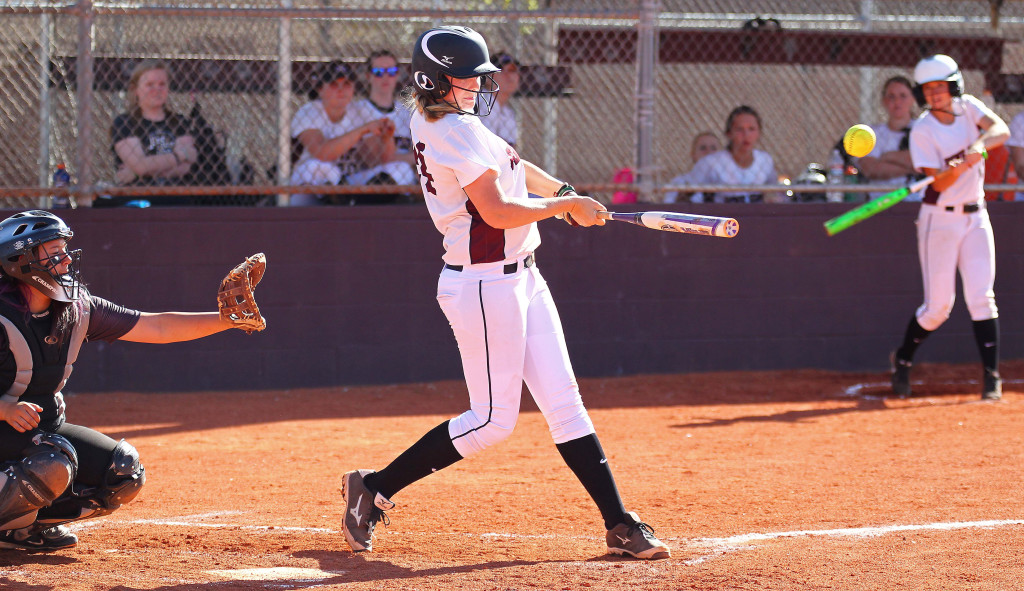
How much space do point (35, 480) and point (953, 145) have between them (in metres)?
5.73

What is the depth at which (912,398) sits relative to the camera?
732 centimetres

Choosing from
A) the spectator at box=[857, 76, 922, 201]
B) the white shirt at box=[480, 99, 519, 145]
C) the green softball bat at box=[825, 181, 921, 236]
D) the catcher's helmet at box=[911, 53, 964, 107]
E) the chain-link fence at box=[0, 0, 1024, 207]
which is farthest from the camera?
the spectator at box=[857, 76, 922, 201]

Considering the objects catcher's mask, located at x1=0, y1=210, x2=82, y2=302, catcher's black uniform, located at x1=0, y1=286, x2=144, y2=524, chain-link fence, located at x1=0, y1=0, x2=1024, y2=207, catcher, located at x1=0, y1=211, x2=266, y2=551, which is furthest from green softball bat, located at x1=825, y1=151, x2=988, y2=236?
catcher's mask, located at x1=0, y1=210, x2=82, y2=302

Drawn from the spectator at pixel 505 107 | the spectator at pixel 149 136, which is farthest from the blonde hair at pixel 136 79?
the spectator at pixel 505 107

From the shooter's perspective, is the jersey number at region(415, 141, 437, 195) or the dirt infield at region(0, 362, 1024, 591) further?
the jersey number at region(415, 141, 437, 195)

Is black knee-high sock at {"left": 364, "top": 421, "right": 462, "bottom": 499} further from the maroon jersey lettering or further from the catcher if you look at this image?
the maroon jersey lettering

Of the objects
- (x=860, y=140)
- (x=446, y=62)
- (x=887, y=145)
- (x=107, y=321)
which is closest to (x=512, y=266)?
(x=446, y=62)

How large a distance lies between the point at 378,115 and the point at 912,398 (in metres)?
4.12

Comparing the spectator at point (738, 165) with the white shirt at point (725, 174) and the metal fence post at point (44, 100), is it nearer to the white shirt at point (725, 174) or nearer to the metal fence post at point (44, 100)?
the white shirt at point (725, 174)

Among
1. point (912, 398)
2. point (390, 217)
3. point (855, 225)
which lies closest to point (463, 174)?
point (390, 217)

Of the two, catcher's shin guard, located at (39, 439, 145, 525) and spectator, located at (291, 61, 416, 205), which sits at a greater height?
spectator, located at (291, 61, 416, 205)

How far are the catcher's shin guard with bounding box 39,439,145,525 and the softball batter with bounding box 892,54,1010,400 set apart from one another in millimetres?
5204

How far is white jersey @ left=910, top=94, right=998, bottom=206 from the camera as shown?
6957mm

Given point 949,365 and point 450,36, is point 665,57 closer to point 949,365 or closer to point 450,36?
point 949,365
